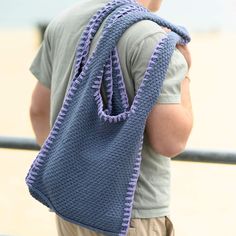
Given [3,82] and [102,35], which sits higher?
[102,35]

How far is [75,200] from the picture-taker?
1256 mm

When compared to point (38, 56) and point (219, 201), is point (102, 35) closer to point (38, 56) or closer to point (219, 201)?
point (38, 56)

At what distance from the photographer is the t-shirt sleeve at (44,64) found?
1431mm

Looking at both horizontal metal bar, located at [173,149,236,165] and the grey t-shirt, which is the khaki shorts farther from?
horizontal metal bar, located at [173,149,236,165]

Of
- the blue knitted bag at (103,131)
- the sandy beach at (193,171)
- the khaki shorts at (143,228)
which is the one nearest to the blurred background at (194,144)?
the sandy beach at (193,171)

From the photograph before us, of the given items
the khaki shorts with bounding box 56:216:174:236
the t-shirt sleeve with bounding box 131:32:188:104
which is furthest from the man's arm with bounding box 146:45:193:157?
the khaki shorts with bounding box 56:216:174:236

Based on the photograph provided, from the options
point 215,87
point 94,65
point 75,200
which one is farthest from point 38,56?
point 215,87

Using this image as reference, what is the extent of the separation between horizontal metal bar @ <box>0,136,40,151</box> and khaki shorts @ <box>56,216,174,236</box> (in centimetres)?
34

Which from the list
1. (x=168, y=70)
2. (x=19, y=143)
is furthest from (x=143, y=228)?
(x=19, y=143)

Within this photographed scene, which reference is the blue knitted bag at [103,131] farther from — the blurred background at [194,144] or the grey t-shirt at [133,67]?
the blurred background at [194,144]

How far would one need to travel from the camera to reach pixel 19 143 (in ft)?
5.60

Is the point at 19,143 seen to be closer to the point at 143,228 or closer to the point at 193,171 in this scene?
the point at 143,228

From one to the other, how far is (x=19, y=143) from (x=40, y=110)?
224 mm

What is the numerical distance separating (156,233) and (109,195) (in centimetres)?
16
